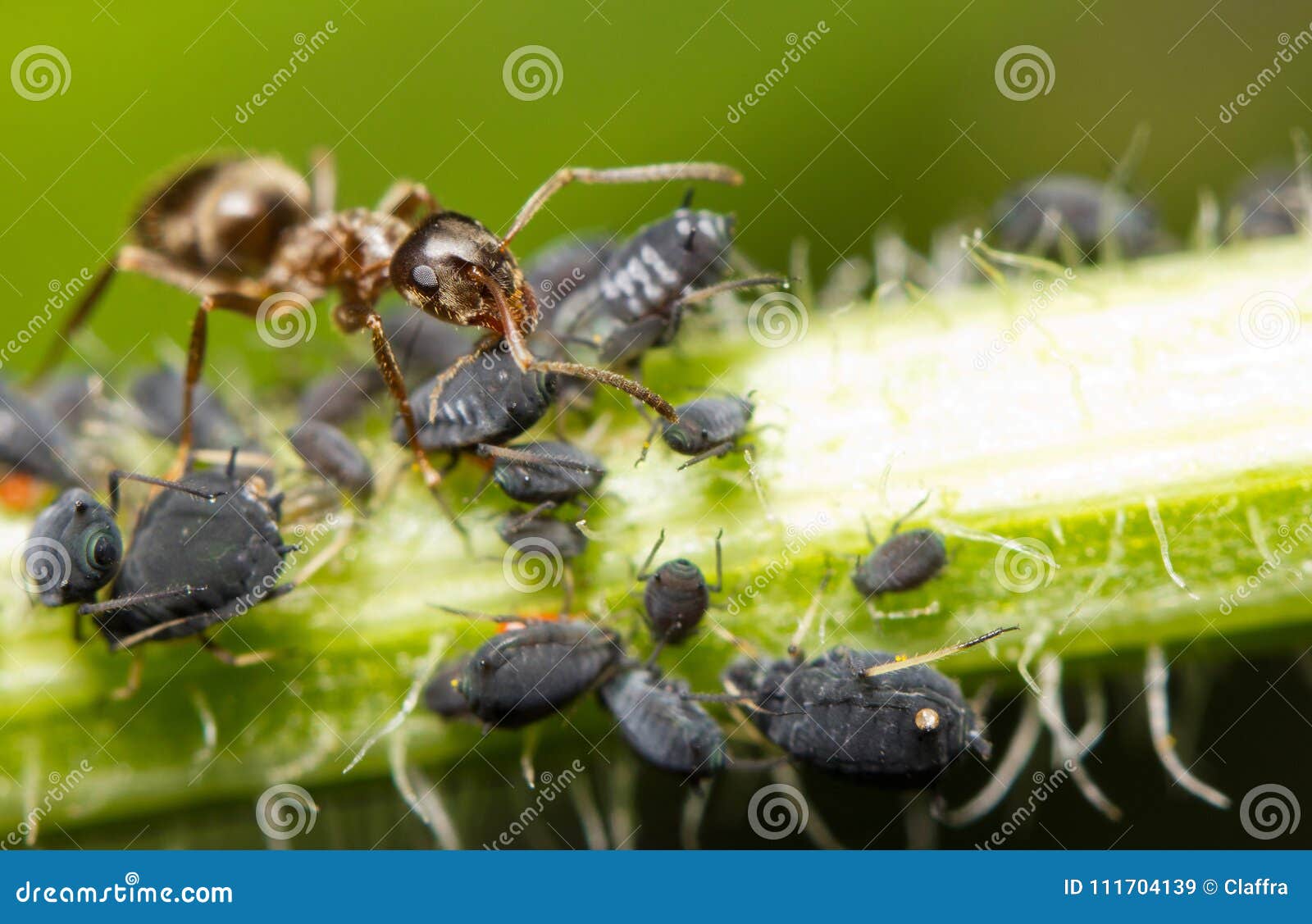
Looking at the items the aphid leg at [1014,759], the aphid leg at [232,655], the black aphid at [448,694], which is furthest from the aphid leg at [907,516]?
the aphid leg at [232,655]

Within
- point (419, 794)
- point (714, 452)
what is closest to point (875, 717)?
point (714, 452)

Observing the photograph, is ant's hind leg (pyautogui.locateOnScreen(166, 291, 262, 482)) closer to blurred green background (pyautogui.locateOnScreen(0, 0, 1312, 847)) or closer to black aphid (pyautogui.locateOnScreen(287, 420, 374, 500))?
black aphid (pyautogui.locateOnScreen(287, 420, 374, 500))

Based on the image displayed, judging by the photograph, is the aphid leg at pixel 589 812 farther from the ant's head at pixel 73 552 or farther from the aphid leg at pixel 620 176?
the aphid leg at pixel 620 176

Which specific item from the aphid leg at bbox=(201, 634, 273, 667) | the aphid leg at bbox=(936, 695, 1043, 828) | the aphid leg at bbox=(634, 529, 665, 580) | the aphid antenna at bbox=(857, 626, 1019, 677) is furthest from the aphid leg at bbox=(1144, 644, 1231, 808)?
the aphid leg at bbox=(201, 634, 273, 667)

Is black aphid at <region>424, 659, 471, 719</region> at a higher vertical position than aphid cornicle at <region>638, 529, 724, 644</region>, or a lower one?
lower

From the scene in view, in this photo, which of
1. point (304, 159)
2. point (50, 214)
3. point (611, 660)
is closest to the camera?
point (611, 660)

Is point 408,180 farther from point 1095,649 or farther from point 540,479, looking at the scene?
point 1095,649

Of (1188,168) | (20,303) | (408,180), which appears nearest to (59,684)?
(20,303)
